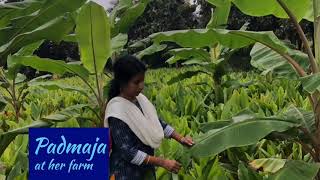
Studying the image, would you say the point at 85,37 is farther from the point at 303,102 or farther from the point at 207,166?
the point at 303,102

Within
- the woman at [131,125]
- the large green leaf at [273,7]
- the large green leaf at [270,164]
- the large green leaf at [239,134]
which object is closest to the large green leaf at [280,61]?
the large green leaf at [273,7]

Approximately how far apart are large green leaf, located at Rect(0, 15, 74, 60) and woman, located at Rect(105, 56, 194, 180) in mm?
397

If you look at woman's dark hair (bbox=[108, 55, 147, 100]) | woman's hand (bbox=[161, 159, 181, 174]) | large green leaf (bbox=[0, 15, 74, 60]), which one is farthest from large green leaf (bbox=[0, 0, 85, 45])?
woman's hand (bbox=[161, 159, 181, 174])

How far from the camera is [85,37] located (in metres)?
3.70

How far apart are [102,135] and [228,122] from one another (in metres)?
1.06

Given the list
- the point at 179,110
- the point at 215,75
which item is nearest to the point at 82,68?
the point at 179,110

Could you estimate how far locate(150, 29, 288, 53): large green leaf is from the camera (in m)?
3.06

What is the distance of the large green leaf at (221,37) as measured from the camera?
3.06 metres

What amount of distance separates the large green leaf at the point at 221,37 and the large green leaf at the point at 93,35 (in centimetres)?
45

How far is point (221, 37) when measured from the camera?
10.4 feet

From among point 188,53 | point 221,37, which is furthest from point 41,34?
point 188,53

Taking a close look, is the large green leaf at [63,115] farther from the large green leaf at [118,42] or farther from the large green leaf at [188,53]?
the large green leaf at [188,53]

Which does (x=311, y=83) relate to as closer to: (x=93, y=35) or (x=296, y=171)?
(x=296, y=171)

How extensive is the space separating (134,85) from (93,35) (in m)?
0.91
